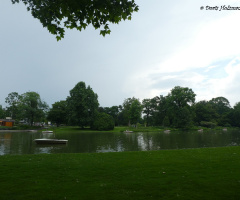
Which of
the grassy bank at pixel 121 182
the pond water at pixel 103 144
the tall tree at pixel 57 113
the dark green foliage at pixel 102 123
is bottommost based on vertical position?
the pond water at pixel 103 144

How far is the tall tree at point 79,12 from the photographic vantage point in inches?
312

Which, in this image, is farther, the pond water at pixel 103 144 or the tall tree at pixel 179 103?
the tall tree at pixel 179 103

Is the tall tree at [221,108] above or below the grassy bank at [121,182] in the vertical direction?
above

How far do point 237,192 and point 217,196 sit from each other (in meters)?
0.82

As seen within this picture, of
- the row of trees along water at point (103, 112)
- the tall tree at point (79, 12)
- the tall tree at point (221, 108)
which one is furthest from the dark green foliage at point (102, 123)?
the tall tree at point (221, 108)

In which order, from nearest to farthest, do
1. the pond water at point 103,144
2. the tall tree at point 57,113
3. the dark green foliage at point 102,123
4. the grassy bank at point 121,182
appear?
the grassy bank at point 121,182 → the pond water at point 103,144 → the dark green foliage at point 102,123 → the tall tree at point 57,113

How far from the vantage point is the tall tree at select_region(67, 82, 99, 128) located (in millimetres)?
73688

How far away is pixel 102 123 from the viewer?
2869 inches

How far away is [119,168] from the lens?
10016 millimetres

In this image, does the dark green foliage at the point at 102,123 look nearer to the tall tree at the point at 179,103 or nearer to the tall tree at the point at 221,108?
the tall tree at the point at 179,103

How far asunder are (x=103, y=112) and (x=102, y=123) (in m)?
12.6

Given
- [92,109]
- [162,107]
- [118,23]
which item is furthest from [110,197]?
[162,107]

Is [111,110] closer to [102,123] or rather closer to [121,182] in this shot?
[102,123]

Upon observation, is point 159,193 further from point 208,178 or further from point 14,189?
point 14,189
